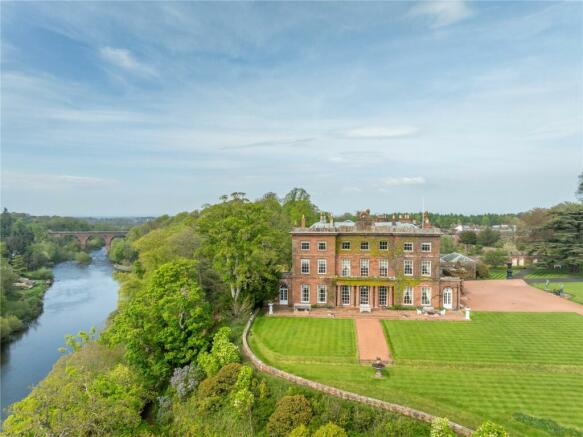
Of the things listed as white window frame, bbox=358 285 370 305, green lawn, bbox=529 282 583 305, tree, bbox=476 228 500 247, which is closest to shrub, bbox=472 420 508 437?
white window frame, bbox=358 285 370 305

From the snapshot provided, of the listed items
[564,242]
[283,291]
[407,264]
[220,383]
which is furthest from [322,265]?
[564,242]

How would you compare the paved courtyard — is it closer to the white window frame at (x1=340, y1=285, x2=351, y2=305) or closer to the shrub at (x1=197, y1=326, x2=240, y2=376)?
the white window frame at (x1=340, y1=285, x2=351, y2=305)

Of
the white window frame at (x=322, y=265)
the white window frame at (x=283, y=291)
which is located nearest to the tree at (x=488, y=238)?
the white window frame at (x=322, y=265)

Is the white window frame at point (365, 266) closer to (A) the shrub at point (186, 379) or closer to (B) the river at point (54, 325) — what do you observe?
(A) the shrub at point (186, 379)

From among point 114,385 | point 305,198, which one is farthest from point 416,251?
point 305,198

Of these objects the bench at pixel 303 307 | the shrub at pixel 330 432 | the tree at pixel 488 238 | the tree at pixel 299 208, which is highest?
the tree at pixel 299 208

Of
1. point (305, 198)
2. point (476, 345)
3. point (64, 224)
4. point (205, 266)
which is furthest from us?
point (64, 224)

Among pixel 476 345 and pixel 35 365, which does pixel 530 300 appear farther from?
pixel 35 365
